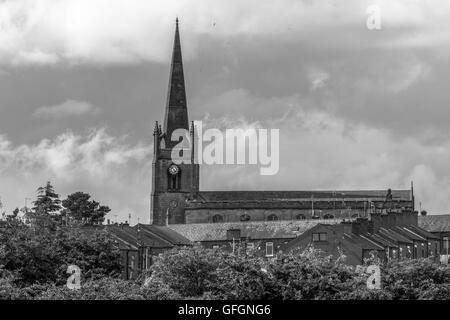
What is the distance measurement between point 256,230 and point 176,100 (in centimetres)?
5669

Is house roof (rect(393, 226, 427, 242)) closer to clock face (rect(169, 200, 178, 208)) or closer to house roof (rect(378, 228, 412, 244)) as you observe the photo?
house roof (rect(378, 228, 412, 244))

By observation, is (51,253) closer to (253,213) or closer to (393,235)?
(393,235)

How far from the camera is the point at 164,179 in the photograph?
184m

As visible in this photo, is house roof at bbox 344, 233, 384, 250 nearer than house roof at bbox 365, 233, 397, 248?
Yes

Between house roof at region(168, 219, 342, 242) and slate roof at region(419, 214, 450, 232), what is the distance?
2730cm

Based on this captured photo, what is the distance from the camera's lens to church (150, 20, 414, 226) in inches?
7116

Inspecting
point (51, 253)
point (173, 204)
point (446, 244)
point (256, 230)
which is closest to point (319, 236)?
point (256, 230)

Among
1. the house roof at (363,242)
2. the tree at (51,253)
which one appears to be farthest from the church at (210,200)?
the tree at (51,253)

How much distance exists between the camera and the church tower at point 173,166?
596 feet

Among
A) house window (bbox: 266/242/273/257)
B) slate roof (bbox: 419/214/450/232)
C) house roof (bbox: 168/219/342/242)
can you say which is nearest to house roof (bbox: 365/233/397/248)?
house window (bbox: 266/242/273/257)

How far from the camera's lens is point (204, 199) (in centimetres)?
18450

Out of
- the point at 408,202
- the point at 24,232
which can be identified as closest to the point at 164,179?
the point at 408,202
